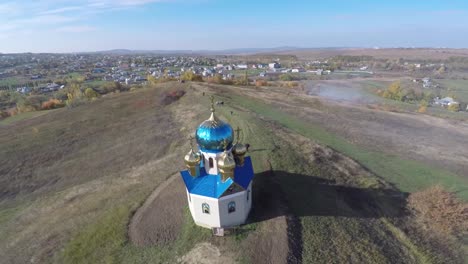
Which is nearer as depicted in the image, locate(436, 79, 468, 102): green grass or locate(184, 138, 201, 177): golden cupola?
locate(184, 138, 201, 177): golden cupola

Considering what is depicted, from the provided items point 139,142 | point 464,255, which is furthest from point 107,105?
point 464,255

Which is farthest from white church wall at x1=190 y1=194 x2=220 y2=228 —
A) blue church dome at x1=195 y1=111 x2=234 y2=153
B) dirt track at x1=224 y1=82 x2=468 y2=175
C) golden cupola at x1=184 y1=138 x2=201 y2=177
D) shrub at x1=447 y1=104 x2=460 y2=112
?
shrub at x1=447 y1=104 x2=460 y2=112

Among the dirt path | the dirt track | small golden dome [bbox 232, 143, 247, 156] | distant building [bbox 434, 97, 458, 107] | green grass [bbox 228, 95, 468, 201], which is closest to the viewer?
small golden dome [bbox 232, 143, 247, 156]

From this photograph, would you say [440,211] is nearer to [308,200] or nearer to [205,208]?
[308,200]

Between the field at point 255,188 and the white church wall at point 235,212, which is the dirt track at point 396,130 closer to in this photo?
the field at point 255,188

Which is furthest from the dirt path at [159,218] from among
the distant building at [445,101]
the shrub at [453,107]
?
the distant building at [445,101]

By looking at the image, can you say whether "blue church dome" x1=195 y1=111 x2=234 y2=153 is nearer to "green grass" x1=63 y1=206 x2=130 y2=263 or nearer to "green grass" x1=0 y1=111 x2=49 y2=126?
"green grass" x1=63 y1=206 x2=130 y2=263
